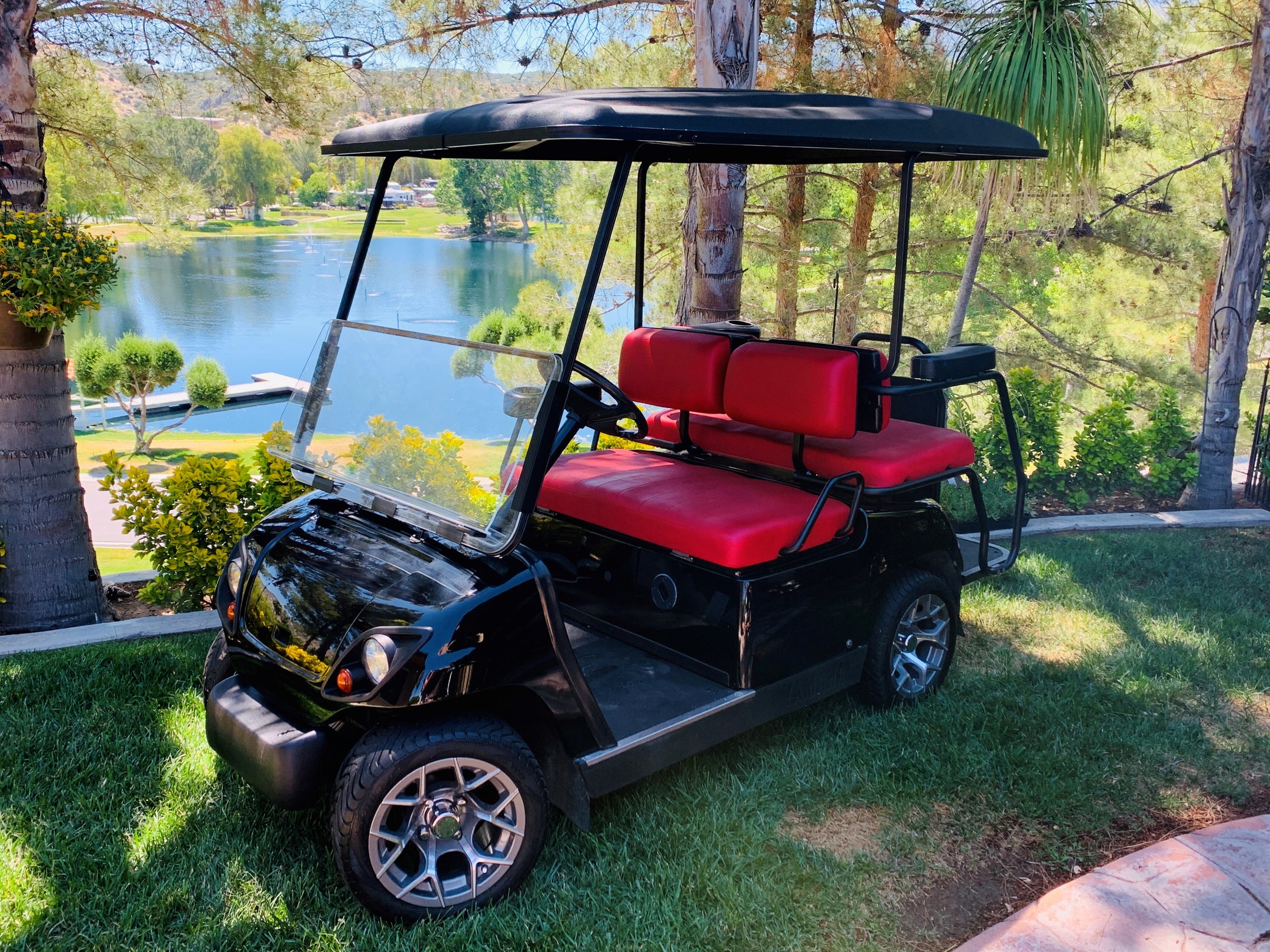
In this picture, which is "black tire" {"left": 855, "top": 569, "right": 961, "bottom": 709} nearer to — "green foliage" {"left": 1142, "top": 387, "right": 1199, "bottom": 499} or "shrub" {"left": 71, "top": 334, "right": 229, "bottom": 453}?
"green foliage" {"left": 1142, "top": 387, "right": 1199, "bottom": 499}

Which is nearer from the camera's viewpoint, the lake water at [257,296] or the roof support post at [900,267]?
the roof support post at [900,267]

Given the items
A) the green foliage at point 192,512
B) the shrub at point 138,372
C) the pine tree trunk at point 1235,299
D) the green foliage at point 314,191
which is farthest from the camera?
the shrub at point 138,372

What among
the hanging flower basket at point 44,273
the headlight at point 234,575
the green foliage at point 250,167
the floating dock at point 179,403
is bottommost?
the floating dock at point 179,403

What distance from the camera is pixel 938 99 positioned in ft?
20.8

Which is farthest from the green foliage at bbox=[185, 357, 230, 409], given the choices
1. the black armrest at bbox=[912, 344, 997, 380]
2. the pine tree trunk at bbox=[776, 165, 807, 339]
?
the black armrest at bbox=[912, 344, 997, 380]

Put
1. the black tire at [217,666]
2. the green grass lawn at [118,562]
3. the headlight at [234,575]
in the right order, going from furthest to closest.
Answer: the green grass lawn at [118,562] → the black tire at [217,666] → the headlight at [234,575]

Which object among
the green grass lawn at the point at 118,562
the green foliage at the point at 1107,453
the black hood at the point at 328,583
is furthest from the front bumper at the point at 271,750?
the green grass lawn at the point at 118,562

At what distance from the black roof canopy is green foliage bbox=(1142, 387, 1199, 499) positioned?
389 centimetres

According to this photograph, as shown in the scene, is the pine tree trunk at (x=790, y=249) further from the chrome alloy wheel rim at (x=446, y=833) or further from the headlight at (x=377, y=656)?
the headlight at (x=377, y=656)

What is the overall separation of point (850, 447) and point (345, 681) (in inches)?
78.2

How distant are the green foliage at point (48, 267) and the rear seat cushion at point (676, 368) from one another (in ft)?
6.90

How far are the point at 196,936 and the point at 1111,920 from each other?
7.35ft

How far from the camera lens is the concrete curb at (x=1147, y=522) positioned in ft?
18.6

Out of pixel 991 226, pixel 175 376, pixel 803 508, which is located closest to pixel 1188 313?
pixel 991 226
